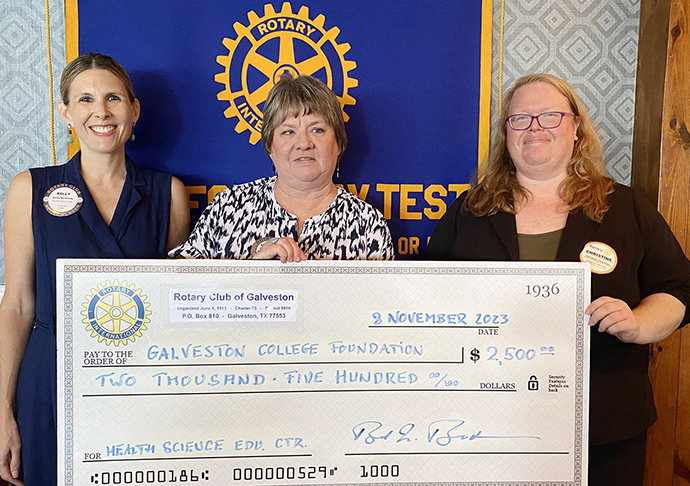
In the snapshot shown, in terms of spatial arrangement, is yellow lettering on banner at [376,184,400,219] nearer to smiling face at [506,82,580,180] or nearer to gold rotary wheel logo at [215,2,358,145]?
gold rotary wheel logo at [215,2,358,145]

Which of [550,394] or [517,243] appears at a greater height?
[517,243]

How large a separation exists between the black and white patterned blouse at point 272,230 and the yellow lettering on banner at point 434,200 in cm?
38

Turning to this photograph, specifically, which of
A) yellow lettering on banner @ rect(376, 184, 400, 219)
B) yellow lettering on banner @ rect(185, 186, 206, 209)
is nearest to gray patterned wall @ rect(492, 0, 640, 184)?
yellow lettering on banner @ rect(376, 184, 400, 219)

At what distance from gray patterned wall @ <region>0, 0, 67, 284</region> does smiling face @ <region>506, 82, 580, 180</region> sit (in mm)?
1733

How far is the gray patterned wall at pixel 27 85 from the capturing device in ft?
6.36

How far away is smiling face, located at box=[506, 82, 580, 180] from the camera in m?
1.57

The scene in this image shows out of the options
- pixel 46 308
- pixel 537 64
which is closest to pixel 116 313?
pixel 46 308

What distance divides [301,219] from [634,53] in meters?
1.52

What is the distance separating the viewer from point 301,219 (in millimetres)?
1666

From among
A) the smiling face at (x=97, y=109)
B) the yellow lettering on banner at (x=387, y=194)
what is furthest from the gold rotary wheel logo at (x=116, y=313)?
the yellow lettering on banner at (x=387, y=194)

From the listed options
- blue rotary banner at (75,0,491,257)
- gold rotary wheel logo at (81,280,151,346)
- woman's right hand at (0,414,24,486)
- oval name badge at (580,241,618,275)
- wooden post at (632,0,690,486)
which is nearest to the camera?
gold rotary wheel logo at (81,280,151,346)

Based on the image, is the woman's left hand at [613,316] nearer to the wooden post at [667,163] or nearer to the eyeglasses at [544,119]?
the eyeglasses at [544,119]

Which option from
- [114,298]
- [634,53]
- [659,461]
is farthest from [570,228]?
[114,298]

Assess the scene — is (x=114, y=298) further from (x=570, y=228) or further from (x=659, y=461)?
(x=659, y=461)
